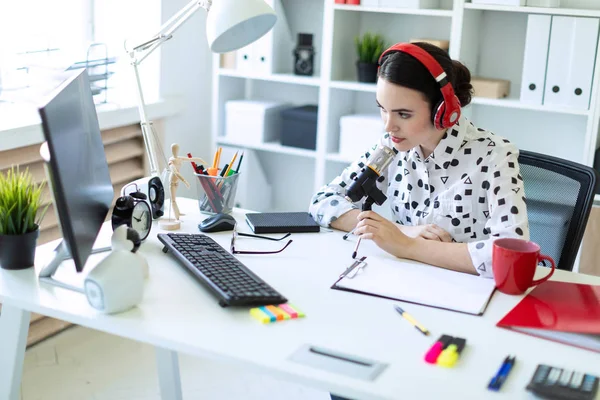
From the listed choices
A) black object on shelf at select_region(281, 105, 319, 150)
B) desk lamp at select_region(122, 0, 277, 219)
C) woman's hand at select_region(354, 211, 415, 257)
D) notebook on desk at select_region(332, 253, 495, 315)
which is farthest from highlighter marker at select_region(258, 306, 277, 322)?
black object on shelf at select_region(281, 105, 319, 150)

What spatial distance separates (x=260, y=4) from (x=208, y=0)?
0.53ft

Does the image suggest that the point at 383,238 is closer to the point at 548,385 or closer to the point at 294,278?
the point at 294,278

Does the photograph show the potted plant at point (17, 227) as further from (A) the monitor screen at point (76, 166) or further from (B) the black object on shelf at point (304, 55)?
(B) the black object on shelf at point (304, 55)

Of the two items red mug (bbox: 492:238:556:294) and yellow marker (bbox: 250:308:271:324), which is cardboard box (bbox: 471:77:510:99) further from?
yellow marker (bbox: 250:308:271:324)

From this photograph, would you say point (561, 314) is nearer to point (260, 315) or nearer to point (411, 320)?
point (411, 320)

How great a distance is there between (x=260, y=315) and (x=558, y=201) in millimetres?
944

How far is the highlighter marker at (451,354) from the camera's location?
Answer: 124 centimetres

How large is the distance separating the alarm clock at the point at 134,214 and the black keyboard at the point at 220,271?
43 millimetres

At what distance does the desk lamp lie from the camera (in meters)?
1.79

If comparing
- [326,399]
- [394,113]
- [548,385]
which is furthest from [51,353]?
[548,385]

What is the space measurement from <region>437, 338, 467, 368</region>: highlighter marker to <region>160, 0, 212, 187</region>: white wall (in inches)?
88.5

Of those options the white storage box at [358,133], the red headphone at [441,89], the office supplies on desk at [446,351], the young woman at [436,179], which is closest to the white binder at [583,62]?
the white storage box at [358,133]

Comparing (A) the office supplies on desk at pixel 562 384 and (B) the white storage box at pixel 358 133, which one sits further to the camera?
(B) the white storage box at pixel 358 133

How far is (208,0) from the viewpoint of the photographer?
190 centimetres
